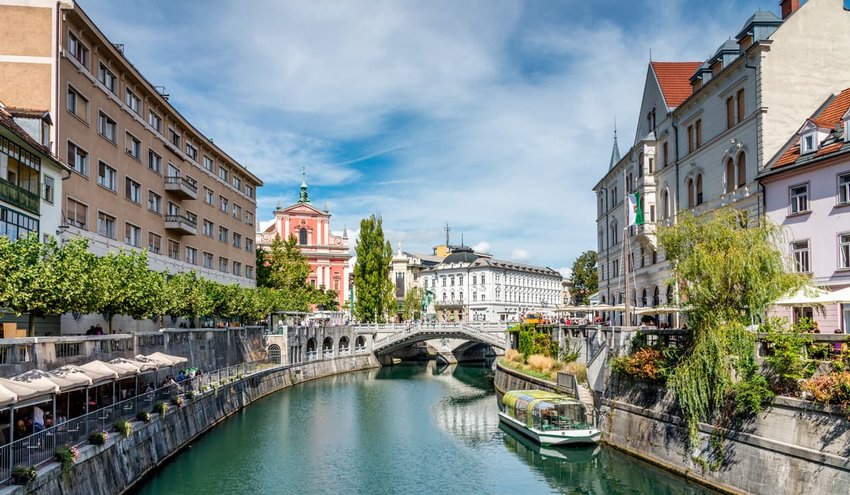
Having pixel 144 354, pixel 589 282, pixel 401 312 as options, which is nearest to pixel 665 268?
pixel 144 354

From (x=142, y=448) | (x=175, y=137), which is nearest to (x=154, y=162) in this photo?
(x=175, y=137)

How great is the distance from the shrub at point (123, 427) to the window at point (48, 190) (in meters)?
15.8

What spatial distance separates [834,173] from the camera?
35000 millimetres

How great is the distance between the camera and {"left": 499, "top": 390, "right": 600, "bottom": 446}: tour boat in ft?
122

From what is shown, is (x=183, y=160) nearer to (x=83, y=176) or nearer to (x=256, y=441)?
(x=83, y=176)

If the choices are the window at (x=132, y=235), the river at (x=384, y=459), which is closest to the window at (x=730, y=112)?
the river at (x=384, y=459)

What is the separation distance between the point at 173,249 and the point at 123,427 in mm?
33898

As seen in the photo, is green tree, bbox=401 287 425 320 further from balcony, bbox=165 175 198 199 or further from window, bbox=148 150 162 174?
window, bbox=148 150 162 174

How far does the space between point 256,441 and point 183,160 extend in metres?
30.7

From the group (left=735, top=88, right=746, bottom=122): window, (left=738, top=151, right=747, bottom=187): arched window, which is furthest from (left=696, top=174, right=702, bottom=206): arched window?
(left=735, top=88, right=746, bottom=122): window

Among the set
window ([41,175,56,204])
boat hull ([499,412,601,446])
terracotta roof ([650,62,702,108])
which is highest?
terracotta roof ([650,62,702,108])

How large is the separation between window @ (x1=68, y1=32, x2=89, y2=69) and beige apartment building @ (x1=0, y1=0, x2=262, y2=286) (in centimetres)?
6

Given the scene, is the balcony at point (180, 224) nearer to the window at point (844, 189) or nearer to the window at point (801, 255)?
the window at point (801, 255)

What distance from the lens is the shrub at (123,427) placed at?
88.1 ft
